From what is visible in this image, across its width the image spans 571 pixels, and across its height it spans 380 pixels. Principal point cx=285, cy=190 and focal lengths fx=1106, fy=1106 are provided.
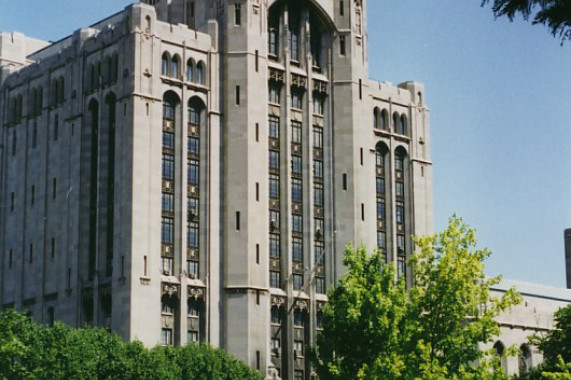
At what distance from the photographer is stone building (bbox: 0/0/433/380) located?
93750 mm

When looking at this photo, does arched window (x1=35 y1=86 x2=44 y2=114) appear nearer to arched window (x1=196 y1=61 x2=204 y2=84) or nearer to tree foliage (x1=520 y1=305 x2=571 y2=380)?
arched window (x1=196 y1=61 x2=204 y2=84)

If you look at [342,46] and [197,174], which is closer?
[197,174]

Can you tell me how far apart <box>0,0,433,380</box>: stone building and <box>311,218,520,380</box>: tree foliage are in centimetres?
2342

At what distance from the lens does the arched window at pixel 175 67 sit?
96.8 meters

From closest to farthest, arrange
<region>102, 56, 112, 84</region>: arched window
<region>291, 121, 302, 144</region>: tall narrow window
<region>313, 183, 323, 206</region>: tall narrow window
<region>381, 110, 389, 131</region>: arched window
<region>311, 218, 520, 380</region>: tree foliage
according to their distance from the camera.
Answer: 1. <region>311, 218, 520, 380</region>: tree foliage
2. <region>102, 56, 112, 84</region>: arched window
3. <region>291, 121, 302, 144</region>: tall narrow window
4. <region>313, 183, 323, 206</region>: tall narrow window
5. <region>381, 110, 389, 131</region>: arched window

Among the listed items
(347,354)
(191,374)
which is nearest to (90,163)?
(191,374)

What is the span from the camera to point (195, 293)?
310 ft

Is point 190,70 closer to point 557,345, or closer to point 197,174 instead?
point 197,174

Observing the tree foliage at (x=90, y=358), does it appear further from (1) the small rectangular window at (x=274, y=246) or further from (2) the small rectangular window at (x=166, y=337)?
(1) the small rectangular window at (x=274, y=246)

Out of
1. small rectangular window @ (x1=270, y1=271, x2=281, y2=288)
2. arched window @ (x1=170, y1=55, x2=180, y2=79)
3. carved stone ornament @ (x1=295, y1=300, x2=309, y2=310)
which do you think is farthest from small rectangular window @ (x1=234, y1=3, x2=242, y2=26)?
carved stone ornament @ (x1=295, y1=300, x2=309, y2=310)

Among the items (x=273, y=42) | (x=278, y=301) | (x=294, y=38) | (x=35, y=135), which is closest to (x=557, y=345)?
(x=278, y=301)

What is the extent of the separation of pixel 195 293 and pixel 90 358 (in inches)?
837

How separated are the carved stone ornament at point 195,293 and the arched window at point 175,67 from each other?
60.9ft

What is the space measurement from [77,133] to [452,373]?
45.7 meters
